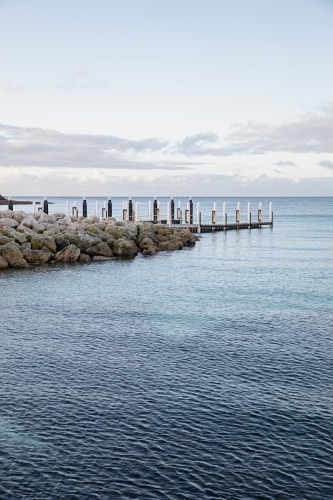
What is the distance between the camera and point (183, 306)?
17.6 m

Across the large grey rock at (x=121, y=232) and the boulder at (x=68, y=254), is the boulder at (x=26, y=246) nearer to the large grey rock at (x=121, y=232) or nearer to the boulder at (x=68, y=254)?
the boulder at (x=68, y=254)

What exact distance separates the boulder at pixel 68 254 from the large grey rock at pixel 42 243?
1.57ft

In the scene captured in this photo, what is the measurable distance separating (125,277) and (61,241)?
713 cm

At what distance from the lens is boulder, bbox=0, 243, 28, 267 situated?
25688 mm

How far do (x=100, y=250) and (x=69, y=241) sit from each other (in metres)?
1.63

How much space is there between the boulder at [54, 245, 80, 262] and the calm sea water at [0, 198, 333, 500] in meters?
7.79

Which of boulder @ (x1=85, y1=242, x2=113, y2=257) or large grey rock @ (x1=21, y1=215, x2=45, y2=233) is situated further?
large grey rock @ (x1=21, y1=215, x2=45, y2=233)

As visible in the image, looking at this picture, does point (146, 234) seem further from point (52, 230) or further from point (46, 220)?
point (52, 230)

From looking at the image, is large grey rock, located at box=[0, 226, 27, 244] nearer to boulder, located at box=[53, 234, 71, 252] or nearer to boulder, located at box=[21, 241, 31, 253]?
boulder, located at box=[21, 241, 31, 253]

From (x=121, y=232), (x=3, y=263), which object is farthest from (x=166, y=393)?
(x=121, y=232)

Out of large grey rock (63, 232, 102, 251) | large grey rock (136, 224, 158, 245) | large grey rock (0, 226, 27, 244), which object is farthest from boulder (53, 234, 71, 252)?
large grey rock (136, 224, 158, 245)

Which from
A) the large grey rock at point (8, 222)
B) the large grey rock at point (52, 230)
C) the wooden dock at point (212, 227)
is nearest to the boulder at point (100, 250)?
the large grey rock at point (52, 230)

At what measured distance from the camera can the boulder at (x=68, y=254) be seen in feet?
92.3

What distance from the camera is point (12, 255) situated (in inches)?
1014
